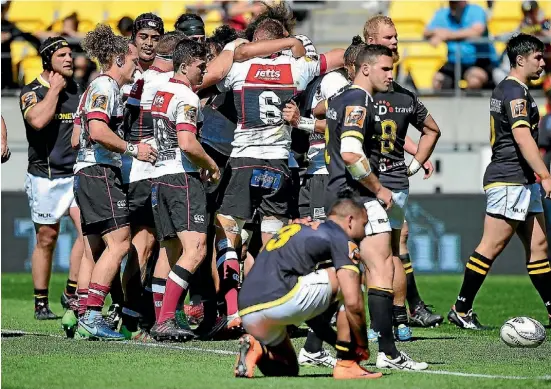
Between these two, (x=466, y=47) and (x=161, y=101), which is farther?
(x=466, y=47)

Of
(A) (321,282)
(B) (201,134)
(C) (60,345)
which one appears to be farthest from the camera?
(B) (201,134)

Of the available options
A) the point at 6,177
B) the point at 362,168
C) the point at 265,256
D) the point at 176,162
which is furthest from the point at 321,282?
the point at 6,177

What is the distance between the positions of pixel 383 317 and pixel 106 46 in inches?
137

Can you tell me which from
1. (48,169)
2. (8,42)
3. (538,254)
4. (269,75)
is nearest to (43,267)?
(48,169)

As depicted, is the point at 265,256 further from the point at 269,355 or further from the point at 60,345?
the point at 60,345

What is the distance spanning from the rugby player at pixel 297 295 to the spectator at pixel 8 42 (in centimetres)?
1268

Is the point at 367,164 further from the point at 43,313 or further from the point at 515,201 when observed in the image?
the point at 43,313

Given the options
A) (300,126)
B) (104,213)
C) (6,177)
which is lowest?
(6,177)

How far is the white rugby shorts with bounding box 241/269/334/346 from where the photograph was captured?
744 centimetres

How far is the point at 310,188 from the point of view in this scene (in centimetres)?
1047

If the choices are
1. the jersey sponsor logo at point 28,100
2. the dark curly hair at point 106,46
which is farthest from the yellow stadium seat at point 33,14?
the dark curly hair at point 106,46

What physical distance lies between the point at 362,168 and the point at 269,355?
1.44 metres

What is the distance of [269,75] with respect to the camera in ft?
33.4

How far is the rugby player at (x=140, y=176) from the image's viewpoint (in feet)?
33.0
